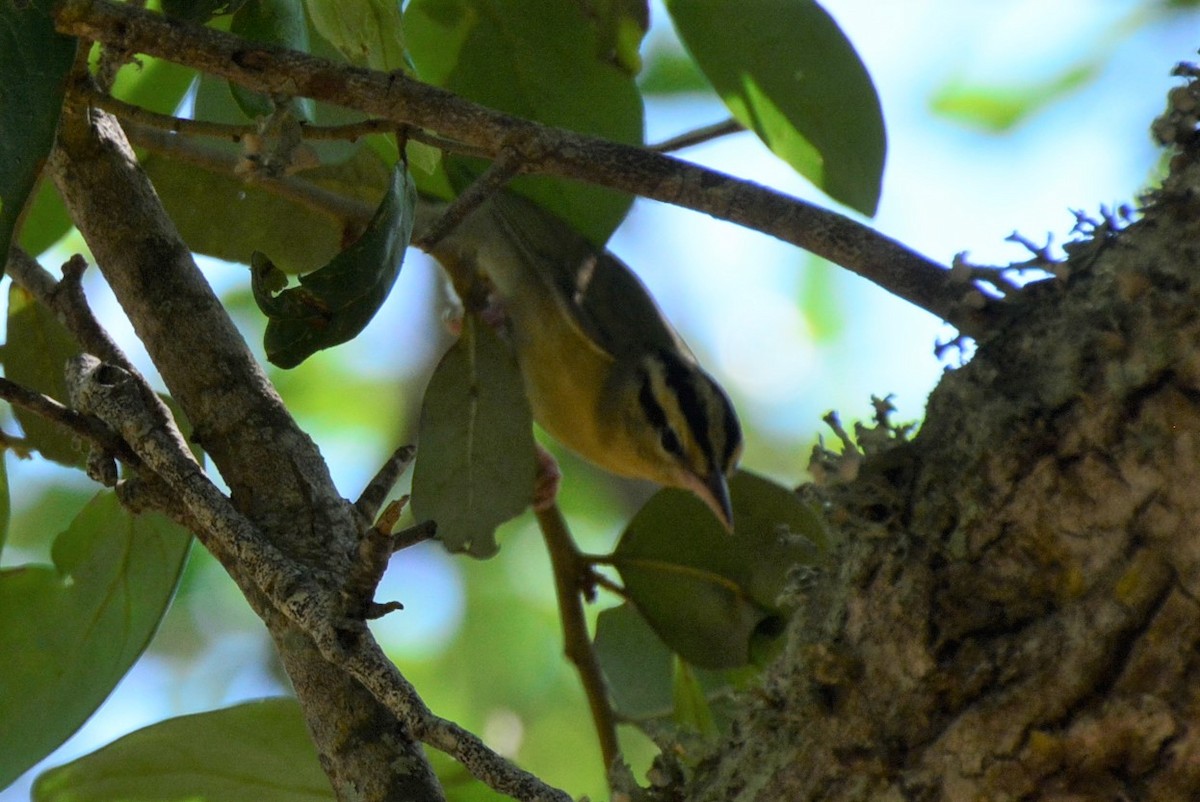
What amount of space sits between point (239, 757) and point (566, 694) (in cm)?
247

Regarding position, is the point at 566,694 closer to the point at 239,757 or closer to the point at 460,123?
the point at 239,757

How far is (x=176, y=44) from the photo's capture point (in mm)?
1038

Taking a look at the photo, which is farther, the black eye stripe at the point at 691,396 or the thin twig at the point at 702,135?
the black eye stripe at the point at 691,396

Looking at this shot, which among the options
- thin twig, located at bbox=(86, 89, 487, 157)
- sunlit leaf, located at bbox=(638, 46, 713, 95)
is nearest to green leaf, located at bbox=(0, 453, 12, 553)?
thin twig, located at bbox=(86, 89, 487, 157)

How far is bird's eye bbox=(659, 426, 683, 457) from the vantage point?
2.70m

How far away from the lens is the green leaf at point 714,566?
1.67 m

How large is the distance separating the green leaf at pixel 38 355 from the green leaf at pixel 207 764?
15.7 inches

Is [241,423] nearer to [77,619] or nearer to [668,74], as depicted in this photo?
[77,619]

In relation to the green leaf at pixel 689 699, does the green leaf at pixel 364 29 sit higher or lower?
higher

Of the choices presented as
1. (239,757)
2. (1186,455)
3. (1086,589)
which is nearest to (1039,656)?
(1086,589)

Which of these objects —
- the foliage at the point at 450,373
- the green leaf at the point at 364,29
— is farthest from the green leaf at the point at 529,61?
the green leaf at the point at 364,29

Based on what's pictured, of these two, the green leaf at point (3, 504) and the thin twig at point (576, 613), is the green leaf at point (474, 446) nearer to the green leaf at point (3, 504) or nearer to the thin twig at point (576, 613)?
the thin twig at point (576, 613)

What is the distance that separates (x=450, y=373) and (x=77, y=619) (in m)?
0.55

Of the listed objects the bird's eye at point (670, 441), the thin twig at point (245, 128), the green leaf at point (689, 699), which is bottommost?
the green leaf at point (689, 699)
